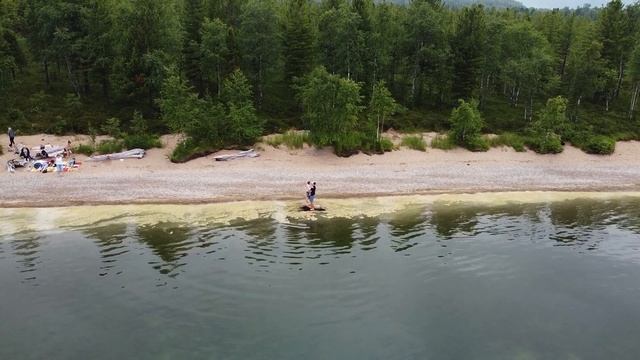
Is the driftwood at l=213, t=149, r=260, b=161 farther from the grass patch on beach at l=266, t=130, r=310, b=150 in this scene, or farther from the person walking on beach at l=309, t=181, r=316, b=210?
the person walking on beach at l=309, t=181, r=316, b=210

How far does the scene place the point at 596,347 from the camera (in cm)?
2097

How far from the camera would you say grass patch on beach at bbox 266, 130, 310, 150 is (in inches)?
2104

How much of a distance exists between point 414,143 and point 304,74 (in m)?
19.1

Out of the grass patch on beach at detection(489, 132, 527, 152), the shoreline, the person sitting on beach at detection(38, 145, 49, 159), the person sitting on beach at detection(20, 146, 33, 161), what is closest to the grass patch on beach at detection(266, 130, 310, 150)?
the shoreline

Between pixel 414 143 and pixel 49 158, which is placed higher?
pixel 49 158

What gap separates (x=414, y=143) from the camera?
5562 cm

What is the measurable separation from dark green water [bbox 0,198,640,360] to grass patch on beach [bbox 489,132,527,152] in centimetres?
2013

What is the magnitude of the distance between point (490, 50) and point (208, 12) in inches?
1615

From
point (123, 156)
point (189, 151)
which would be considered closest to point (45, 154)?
point (123, 156)

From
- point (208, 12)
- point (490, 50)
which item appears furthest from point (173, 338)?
point (490, 50)

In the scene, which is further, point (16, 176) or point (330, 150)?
point (330, 150)

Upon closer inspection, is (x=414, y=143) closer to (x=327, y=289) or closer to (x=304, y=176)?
(x=304, y=176)

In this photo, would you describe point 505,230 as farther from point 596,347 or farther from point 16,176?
point 16,176

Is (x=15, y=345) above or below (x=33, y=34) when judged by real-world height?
below
